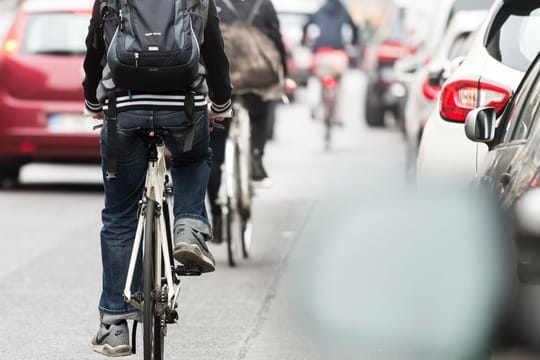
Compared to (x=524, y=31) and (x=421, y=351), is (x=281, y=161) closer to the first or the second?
(x=524, y=31)

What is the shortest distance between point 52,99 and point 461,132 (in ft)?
21.5

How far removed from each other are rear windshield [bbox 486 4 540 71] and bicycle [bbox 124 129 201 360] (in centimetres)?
319

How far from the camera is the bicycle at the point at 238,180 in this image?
10836 millimetres

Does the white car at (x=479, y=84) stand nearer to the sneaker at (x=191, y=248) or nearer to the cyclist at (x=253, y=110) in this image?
the cyclist at (x=253, y=110)

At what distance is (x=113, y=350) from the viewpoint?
22.1 ft

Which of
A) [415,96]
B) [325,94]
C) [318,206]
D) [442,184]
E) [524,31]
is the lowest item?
[325,94]

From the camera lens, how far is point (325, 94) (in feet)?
75.6

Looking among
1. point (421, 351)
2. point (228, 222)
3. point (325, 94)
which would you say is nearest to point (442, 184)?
point (228, 222)

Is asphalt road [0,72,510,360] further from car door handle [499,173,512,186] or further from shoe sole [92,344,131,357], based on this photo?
car door handle [499,173,512,186]

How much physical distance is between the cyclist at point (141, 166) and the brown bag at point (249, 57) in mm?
3865

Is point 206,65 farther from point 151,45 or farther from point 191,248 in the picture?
point 191,248

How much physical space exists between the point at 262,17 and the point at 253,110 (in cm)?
62

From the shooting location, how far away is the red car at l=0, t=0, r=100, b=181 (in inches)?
605

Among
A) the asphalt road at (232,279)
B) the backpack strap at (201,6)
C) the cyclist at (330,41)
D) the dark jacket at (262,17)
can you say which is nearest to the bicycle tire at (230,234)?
the asphalt road at (232,279)
